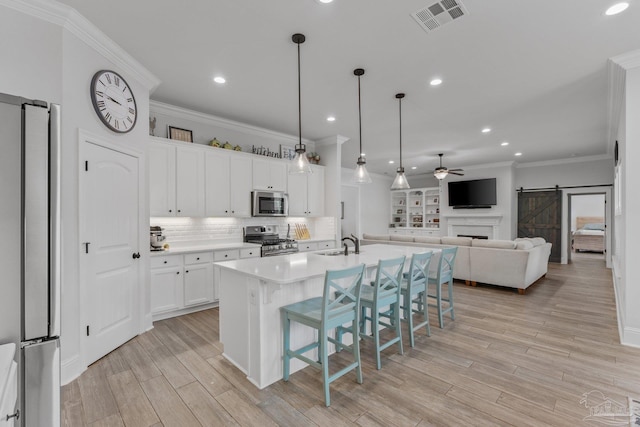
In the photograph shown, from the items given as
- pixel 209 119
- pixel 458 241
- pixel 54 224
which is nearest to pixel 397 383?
pixel 54 224

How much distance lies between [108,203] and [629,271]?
17.0ft

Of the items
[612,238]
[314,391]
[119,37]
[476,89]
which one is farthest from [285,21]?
[612,238]

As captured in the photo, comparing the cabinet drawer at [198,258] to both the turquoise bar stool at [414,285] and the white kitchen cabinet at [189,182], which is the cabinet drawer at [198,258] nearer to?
the white kitchen cabinet at [189,182]

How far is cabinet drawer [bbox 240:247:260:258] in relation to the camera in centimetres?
455

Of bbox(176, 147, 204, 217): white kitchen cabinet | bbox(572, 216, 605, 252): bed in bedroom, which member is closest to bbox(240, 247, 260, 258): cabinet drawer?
bbox(176, 147, 204, 217): white kitchen cabinet

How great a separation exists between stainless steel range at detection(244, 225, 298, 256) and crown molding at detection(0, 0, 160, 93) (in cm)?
272

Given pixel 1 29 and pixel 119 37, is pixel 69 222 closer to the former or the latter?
pixel 1 29

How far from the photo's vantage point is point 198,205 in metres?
4.39

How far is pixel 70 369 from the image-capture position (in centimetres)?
246

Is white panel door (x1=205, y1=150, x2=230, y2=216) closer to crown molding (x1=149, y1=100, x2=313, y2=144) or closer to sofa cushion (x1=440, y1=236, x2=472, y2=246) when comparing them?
crown molding (x1=149, y1=100, x2=313, y2=144)

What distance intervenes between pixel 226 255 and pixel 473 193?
7.68 m

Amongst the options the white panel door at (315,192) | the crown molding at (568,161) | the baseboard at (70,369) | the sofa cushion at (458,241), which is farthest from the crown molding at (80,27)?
the crown molding at (568,161)

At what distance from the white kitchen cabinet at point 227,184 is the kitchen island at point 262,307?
201 centimetres

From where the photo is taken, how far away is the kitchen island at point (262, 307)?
2.33m
